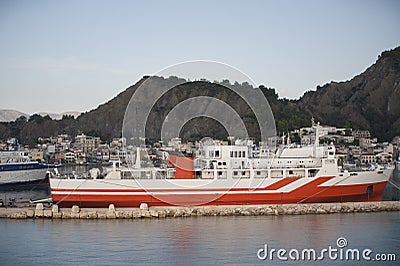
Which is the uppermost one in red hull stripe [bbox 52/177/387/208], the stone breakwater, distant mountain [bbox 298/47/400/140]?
distant mountain [bbox 298/47/400/140]

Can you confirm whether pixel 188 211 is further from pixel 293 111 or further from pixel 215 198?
pixel 293 111

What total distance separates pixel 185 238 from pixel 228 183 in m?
5.11

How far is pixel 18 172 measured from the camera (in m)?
32.7

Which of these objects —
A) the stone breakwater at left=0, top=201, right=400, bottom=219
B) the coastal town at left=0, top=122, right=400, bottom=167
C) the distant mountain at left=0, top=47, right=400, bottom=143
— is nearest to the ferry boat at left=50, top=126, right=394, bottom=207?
the stone breakwater at left=0, top=201, right=400, bottom=219

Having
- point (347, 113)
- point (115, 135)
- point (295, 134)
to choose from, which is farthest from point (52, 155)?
point (347, 113)

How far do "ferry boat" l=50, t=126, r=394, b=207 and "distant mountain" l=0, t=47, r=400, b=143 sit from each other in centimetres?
2529

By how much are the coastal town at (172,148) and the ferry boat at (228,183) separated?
15770mm

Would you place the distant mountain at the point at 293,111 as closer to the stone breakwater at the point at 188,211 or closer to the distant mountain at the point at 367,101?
the distant mountain at the point at 367,101

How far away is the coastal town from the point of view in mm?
44156

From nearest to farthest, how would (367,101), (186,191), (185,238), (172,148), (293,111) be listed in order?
(185,238) < (186,191) < (172,148) < (293,111) < (367,101)

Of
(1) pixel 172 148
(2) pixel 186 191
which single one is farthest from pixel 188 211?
(1) pixel 172 148

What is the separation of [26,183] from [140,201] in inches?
510

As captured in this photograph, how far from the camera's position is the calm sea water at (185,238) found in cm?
1525

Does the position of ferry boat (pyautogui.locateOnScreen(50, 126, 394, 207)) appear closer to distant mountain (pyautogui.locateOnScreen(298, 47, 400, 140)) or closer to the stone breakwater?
the stone breakwater
